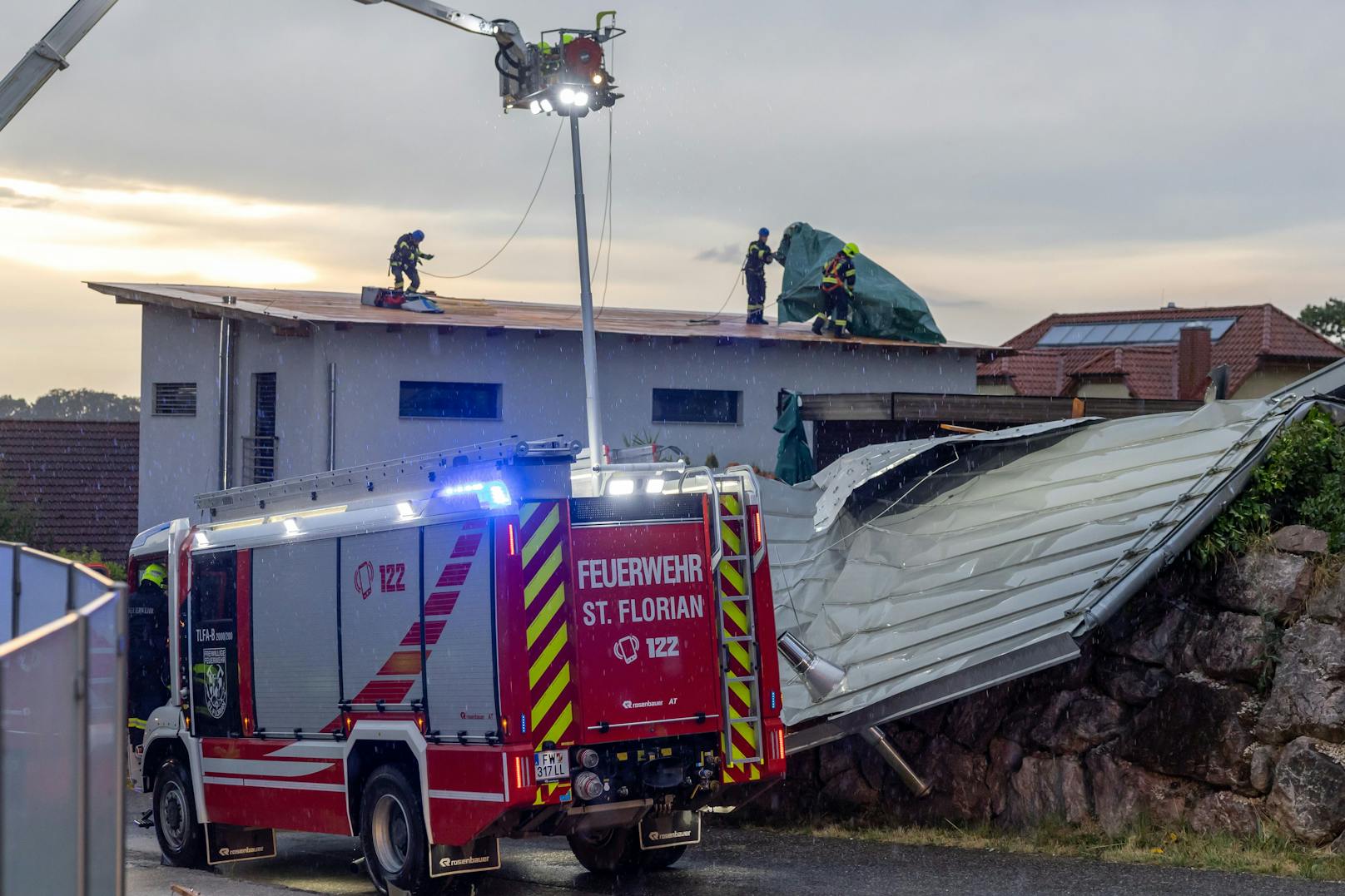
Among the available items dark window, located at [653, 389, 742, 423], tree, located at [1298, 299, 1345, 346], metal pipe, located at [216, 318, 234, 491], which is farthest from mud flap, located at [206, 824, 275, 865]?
tree, located at [1298, 299, 1345, 346]

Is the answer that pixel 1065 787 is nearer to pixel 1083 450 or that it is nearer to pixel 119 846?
pixel 1083 450

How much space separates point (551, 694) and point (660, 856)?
7.70 feet

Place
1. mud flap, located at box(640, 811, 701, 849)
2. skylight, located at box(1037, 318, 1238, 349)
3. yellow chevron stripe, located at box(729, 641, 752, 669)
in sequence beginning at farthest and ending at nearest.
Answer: skylight, located at box(1037, 318, 1238, 349) < mud flap, located at box(640, 811, 701, 849) < yellow chevron stripe, located at box(729, 641, 752, 669)

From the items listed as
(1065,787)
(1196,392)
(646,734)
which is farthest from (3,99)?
(1196,392)

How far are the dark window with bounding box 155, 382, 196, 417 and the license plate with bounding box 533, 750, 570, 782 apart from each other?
63.2 feet

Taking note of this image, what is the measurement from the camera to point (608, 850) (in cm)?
1120

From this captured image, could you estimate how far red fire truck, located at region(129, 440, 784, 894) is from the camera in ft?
30.9

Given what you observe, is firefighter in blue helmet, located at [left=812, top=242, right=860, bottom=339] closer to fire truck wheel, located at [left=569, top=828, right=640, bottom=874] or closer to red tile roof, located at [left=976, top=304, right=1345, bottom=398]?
fire truck wheel, located at [left=569, top=828, right=640, bottom=874]

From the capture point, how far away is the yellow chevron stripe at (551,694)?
933 cm

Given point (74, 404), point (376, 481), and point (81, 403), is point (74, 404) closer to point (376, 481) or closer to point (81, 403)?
point (81, 403)

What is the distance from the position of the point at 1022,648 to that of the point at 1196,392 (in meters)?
26.2

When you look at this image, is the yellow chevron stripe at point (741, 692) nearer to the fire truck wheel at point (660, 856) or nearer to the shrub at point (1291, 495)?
the fire truck wheel at point (660, 856)

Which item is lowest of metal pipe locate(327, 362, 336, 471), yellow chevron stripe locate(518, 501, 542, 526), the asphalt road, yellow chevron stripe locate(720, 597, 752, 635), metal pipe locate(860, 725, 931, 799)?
the asphalt road

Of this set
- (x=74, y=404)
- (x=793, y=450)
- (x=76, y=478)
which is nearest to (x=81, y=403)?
(x=74, y=404)
